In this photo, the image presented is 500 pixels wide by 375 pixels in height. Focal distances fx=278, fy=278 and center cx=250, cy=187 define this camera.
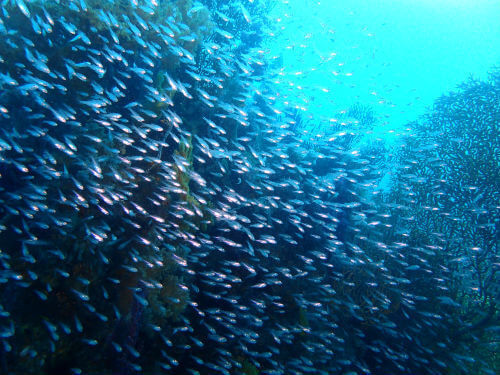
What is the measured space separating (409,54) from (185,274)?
162 ft

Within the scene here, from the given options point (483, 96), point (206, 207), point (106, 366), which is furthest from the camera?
point (483, 96)

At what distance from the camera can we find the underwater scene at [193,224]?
16.5ft

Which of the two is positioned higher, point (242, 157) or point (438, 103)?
point (438, 103)

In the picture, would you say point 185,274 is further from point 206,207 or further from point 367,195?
point 367,195

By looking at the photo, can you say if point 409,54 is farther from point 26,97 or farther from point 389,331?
point 26,97

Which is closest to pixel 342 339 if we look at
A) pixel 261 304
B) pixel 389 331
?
pixel 389 331

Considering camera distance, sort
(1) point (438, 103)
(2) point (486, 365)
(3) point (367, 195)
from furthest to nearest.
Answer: (1) point (438, 103)
(3) point (367, 195)
(2) point (486, 365)

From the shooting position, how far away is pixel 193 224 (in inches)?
237

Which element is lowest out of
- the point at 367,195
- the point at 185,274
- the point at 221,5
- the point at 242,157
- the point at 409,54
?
the point at 185,274

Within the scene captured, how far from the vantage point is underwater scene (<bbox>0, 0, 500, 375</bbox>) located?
5.02 m

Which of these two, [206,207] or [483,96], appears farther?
[483,96]

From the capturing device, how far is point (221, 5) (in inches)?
436

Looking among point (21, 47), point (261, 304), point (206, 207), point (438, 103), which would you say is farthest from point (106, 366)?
point (438, 103)

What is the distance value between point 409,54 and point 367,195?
41.4 m
